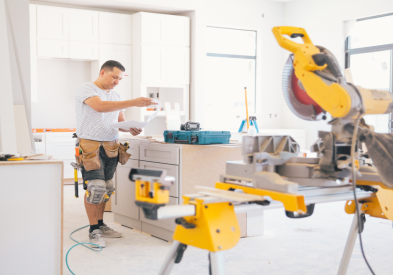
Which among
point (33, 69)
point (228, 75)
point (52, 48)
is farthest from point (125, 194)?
point (228, 75)

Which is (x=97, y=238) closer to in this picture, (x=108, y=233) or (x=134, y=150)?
(x=108, y=233)

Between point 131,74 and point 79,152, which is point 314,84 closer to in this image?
point 79,152

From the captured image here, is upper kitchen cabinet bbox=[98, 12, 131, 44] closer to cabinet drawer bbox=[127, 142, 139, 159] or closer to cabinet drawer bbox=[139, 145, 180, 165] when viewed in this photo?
cabinet drawer bbox=[127, 142, 139, 159]

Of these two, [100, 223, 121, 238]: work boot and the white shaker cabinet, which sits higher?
the white shaker cabinet

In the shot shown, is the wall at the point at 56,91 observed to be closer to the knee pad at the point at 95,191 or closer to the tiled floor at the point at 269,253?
the tiled floor at the point at 269,253

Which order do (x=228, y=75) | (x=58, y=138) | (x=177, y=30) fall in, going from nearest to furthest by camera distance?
(x=58, y=138), (x=177, y=30), (x=228, y=75)

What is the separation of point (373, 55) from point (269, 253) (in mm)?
5244

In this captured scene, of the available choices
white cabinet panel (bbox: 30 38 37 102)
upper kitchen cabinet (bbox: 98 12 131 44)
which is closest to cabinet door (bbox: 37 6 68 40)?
white cabinet panel (bbox: 30 38 37 102)

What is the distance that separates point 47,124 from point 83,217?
10.2 feet

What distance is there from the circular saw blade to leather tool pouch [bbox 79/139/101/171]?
1.76m

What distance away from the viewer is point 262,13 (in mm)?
8320

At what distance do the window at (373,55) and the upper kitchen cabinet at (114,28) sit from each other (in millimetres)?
3672

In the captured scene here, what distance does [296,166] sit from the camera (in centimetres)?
151

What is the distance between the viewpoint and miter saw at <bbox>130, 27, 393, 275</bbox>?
52.9 inches
